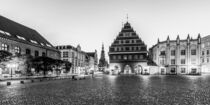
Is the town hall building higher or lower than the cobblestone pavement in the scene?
higher

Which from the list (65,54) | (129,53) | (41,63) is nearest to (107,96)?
(41,63)

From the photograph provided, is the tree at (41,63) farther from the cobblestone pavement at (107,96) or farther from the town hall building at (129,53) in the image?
the town hall building at (129,53)

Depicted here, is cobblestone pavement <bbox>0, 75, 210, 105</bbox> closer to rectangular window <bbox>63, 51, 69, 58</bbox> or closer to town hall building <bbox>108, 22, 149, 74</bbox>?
town hall building <bbox>108, 22, 149, 74</bbox>

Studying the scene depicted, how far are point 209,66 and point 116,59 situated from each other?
3882cm

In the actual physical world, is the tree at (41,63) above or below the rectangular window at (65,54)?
below

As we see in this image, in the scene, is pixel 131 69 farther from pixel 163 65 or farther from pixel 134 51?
pixel 163 65

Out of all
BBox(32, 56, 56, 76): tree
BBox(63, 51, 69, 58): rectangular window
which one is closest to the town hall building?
BBox(63, 51, 69, 58): rectangular window

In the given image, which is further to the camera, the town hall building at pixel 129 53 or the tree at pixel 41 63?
the town hall building at pixel 129 53

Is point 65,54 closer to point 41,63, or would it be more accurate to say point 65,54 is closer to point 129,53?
point 129,53

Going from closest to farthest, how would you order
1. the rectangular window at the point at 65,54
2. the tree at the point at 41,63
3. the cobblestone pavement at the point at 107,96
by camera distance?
the cobblestone pavement at the point at 107,96 → the tree at the point at 41,63 → the rectangular window at the point at 65,54

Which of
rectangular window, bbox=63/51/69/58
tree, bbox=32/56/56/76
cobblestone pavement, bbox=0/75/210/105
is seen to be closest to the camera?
cobblestone pavement, bbox=0/75/210/105

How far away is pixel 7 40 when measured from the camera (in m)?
35.9

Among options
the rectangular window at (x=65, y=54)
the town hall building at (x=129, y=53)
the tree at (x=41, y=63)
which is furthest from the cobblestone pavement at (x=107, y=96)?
the rectangular window at (x=65, y=54)

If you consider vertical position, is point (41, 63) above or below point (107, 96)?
above
